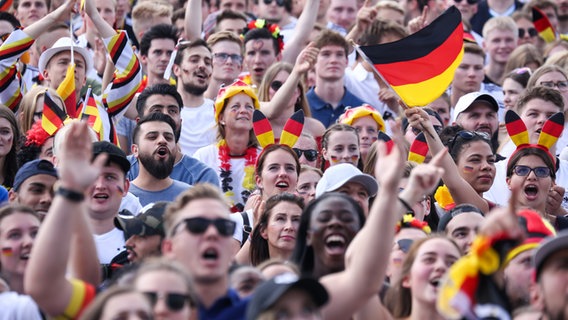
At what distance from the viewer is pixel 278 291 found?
5848 mm

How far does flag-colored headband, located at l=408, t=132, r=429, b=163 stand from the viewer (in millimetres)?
10203

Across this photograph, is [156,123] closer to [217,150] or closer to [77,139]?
[217,150]

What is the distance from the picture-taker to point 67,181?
6.18m

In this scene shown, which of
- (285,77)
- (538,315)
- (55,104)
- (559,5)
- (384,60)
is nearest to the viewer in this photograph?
(538,315)

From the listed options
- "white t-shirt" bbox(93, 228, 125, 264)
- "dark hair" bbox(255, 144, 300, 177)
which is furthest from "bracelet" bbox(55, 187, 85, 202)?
"dark hair" bbox(255, 144, 300, 177)

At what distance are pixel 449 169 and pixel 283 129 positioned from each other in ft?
5.92

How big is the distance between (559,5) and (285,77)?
15.7 feet

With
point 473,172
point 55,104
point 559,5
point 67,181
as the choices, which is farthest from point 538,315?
point 559,5

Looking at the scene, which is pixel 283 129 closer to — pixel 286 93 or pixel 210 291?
pixel 286 93

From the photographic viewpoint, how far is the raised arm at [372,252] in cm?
631

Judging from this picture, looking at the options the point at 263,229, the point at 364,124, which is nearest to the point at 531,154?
the point at 364,124

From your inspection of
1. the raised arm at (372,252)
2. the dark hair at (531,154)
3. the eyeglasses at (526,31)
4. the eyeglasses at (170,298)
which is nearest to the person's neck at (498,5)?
the eyeglasses at (526,31)

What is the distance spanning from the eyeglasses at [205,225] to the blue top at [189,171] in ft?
11.7

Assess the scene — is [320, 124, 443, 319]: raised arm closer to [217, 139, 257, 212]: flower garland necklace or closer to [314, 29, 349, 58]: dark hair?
[217, 139, 257, 212]: flower garland necklace
